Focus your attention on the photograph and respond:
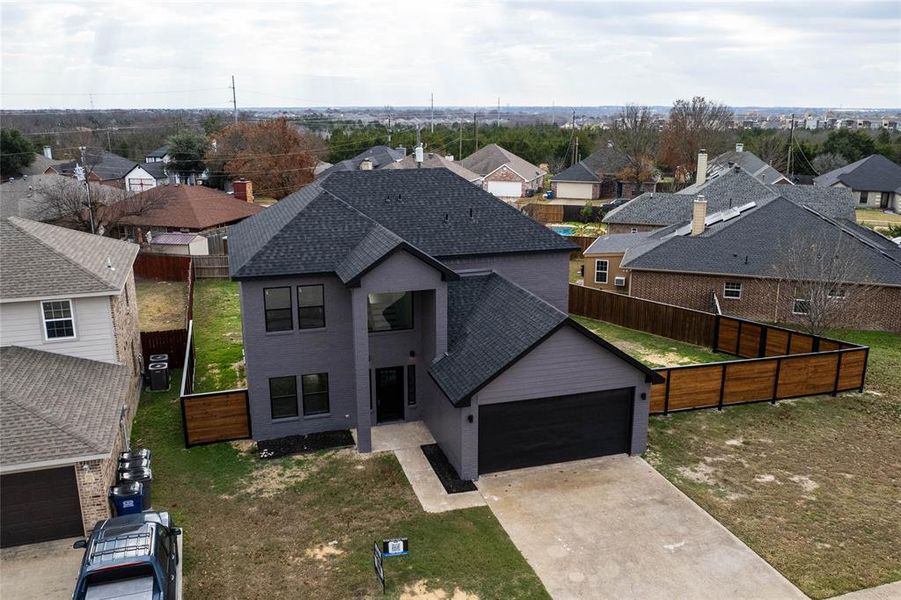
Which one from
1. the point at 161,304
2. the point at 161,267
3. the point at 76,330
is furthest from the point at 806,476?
the point at 161,267

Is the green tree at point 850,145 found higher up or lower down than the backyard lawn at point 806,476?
higher up

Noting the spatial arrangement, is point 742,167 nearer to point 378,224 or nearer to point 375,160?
point 375,160

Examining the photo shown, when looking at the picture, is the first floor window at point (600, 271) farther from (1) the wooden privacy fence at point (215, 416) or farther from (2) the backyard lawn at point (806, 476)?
(1) the wooden privacy fence at point (215, 416)

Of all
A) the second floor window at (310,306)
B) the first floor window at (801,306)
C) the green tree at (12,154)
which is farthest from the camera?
the green tree at (12,154)

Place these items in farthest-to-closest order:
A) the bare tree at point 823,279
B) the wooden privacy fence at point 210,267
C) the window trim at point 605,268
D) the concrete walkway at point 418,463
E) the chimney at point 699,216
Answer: the wooden privacy fence at point 210,267 < the window trim at point 605,268 < the chimney at point 699,216 < the bare tree at point 823,279 < the concrete walkway at point 418,463

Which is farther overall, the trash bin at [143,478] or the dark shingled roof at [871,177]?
the dark shingled roof at [871,177]

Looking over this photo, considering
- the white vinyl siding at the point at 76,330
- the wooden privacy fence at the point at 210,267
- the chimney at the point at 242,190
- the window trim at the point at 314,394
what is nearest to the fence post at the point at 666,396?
the window trim at the point at 314,394

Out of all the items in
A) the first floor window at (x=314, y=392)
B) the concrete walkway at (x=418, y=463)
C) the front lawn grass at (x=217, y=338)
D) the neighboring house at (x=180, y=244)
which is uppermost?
the neighboring house at (x=180, y=244)

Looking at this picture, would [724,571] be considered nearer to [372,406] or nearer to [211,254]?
[372,406]
